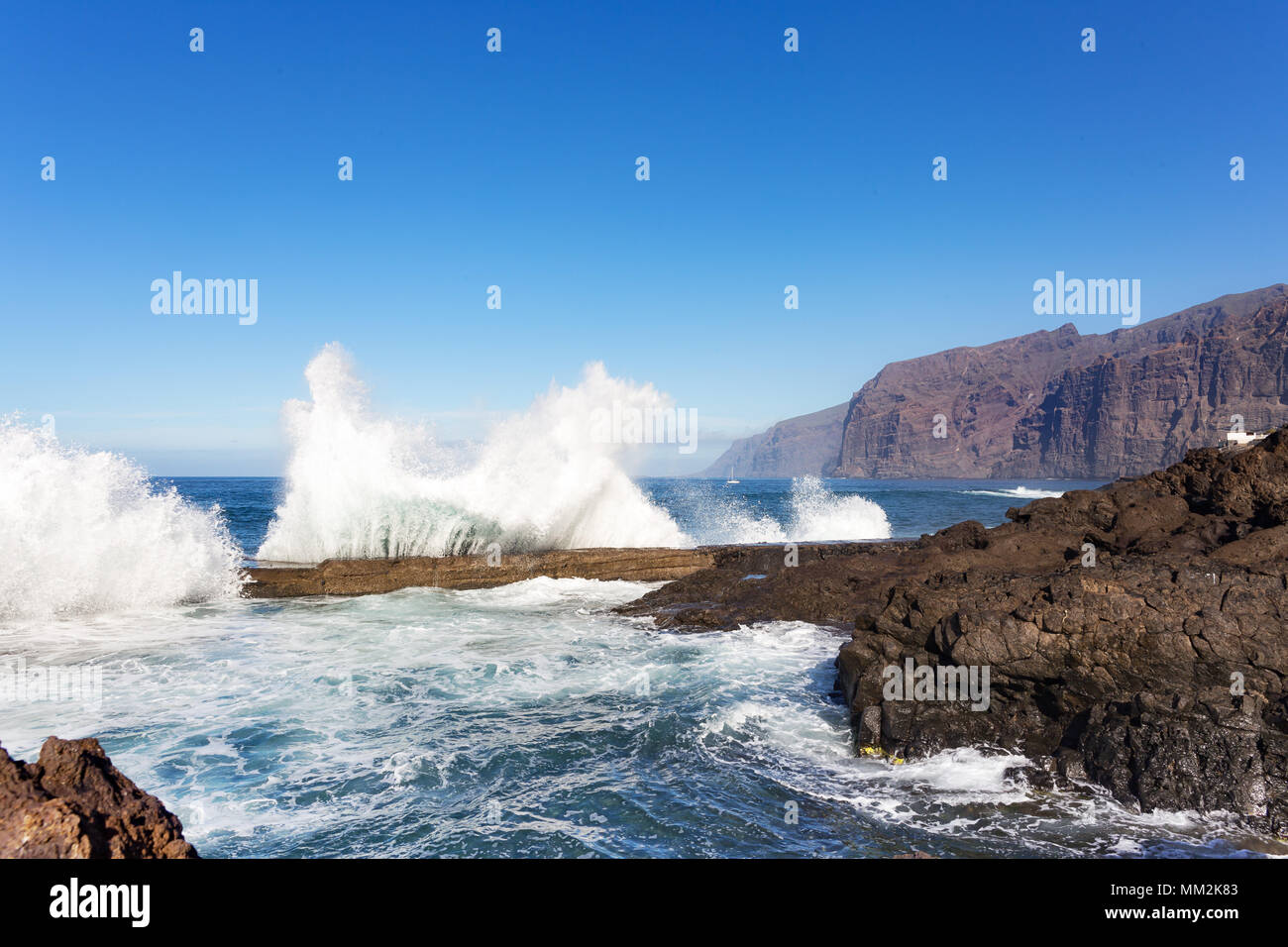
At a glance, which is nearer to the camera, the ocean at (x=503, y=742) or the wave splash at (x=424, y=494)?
the ocean at (x=503, y=742)

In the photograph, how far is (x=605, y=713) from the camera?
803 centimetres

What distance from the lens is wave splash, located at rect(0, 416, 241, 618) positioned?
13.0 meters

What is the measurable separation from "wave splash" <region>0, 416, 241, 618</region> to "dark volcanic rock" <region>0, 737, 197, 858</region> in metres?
12.6

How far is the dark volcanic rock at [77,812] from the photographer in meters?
2.70

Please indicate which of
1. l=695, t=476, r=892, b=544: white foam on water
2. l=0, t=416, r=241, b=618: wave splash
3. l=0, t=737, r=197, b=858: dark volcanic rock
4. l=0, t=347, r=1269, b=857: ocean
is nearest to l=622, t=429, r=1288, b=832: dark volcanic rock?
l=0, t=347, r=1269, b=857: ocean

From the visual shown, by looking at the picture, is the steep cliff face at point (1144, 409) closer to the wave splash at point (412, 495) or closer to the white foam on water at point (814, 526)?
the white foam on water at point (814, 526)

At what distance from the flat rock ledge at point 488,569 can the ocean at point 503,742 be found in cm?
178

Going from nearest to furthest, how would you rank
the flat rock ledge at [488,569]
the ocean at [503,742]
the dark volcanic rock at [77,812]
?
the dark volcanic rock at [77,812] → the ocean at [503,742] → the flat rock ledge at [488,569]

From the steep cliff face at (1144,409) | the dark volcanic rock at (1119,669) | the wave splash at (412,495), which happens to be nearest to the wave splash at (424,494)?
the wave splash at (412,495)

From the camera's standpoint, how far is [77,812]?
2.83 metres

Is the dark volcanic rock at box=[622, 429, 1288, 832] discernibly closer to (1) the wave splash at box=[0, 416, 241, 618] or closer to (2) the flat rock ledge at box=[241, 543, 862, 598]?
(2) the flat rock ledge at box=[241, 543, 862, 598]

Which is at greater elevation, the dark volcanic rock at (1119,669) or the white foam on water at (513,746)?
the dark volcanic rock at (1119,669)
